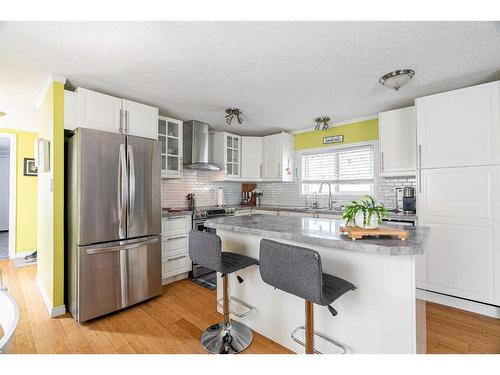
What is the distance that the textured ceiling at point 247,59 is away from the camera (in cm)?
163

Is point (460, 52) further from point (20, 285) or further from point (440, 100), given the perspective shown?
point (20, 285)

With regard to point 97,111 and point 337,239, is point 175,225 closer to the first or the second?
point 97,111

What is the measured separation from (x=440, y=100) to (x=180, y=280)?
12.5 ft

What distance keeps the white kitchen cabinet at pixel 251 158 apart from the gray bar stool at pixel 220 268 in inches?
108

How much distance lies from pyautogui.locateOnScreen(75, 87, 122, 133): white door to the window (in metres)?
3.08

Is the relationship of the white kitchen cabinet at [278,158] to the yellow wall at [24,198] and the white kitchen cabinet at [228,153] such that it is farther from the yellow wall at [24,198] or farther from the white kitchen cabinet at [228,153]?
the yellow wall at [24,198]

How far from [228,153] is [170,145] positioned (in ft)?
3.79

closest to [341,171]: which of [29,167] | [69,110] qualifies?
[69,110]

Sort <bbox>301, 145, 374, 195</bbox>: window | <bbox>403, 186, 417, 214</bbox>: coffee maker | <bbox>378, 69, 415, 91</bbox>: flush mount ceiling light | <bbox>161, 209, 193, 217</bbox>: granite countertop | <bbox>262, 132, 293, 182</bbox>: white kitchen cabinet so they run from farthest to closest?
<bbox>262, 132, 293, 182</bbox>: white kitchen cabinet, <bbox>301, 145, 374, 195</bbox>: window, <bbox>161, 209, 193, 217</bbox>: granite countertop, <bbox>403, 186, 417, 214</bbox>: coffee maker, <bbox>378, 69, 415, 91</bbox>: flush mount ceiling light

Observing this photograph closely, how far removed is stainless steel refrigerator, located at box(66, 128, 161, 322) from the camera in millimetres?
2188

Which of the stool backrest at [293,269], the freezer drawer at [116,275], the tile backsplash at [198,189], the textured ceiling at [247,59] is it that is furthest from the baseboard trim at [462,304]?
the tile backsplash at [198,189]

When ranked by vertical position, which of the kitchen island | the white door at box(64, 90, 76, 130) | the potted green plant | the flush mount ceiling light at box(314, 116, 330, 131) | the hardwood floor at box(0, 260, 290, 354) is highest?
the flush mount ceiling light at box(314, 116, 330, 131)

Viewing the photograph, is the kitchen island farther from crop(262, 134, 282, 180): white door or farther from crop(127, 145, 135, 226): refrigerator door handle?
crop(262, 134, 282, 180): white door

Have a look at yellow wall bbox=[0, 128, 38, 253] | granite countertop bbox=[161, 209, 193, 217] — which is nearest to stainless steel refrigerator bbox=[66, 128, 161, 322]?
granite countertop bbox=[161, 209, 193, 217]
